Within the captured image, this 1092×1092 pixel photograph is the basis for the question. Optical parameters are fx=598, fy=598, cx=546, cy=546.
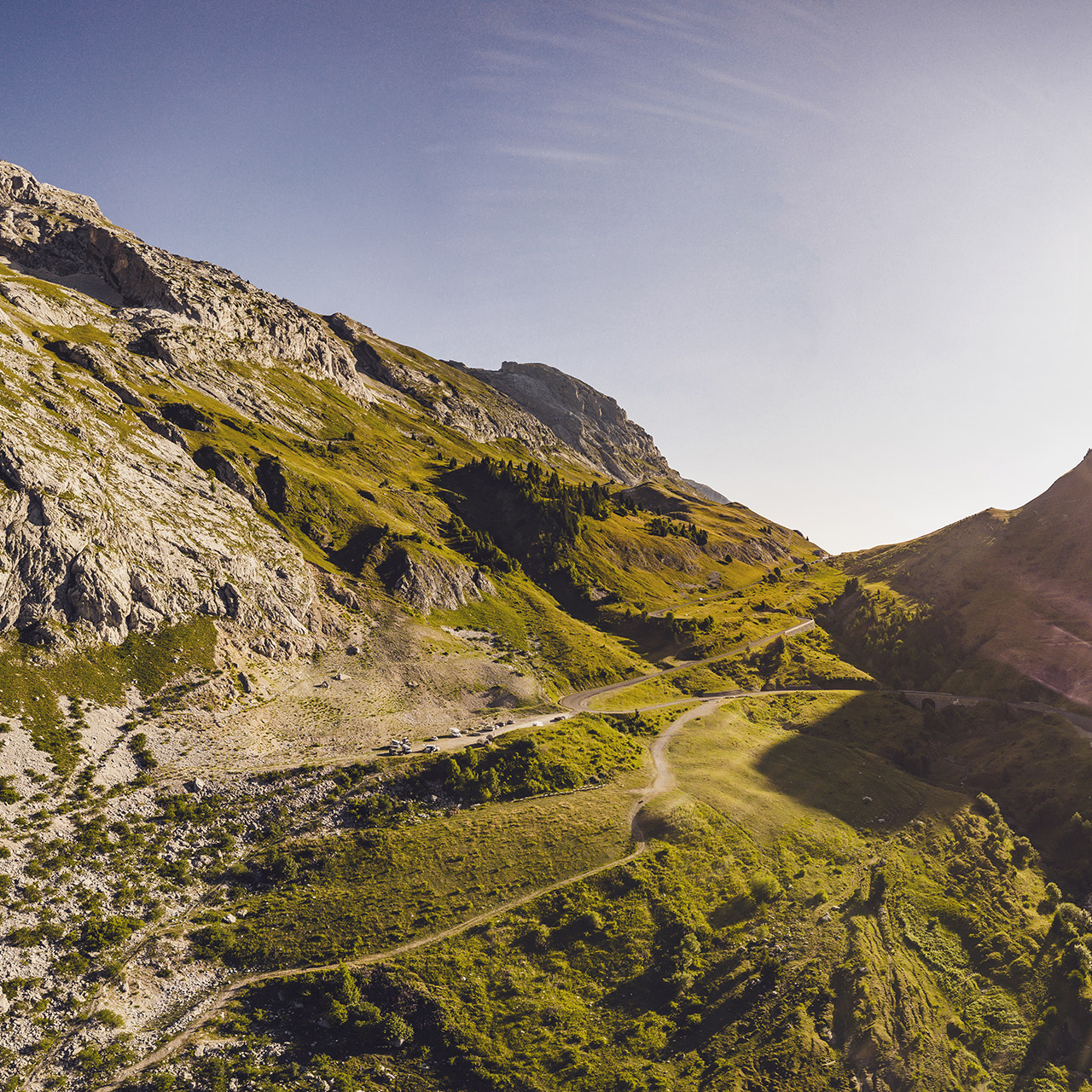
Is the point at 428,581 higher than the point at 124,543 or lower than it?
lower

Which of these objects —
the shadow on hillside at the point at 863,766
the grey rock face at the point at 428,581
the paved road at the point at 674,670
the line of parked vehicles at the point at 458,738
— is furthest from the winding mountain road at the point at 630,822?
the grey rock face at the point at 428,581

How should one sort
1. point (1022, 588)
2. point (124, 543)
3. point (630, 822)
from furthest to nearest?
point (1022, 588) < point (124, 543) < point (630, 822)

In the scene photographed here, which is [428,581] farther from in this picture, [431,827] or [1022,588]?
[1022,588]

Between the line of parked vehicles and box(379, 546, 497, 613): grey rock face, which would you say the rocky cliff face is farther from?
the line of parked vehicles

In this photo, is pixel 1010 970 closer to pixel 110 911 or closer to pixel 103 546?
pixel 110 911

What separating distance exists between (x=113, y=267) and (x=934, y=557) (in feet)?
875

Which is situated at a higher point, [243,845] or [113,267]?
[113,267]

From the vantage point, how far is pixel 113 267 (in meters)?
199

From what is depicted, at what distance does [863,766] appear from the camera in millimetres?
90250

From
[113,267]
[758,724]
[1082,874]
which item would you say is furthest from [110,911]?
[113,267]

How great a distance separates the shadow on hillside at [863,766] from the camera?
79938 millimetres

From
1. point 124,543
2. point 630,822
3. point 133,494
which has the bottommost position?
point 630,822

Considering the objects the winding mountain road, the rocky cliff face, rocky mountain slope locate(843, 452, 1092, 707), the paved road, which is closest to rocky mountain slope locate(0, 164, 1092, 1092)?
the winding mountain road

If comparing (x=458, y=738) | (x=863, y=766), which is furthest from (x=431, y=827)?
(x=863, y=766)
